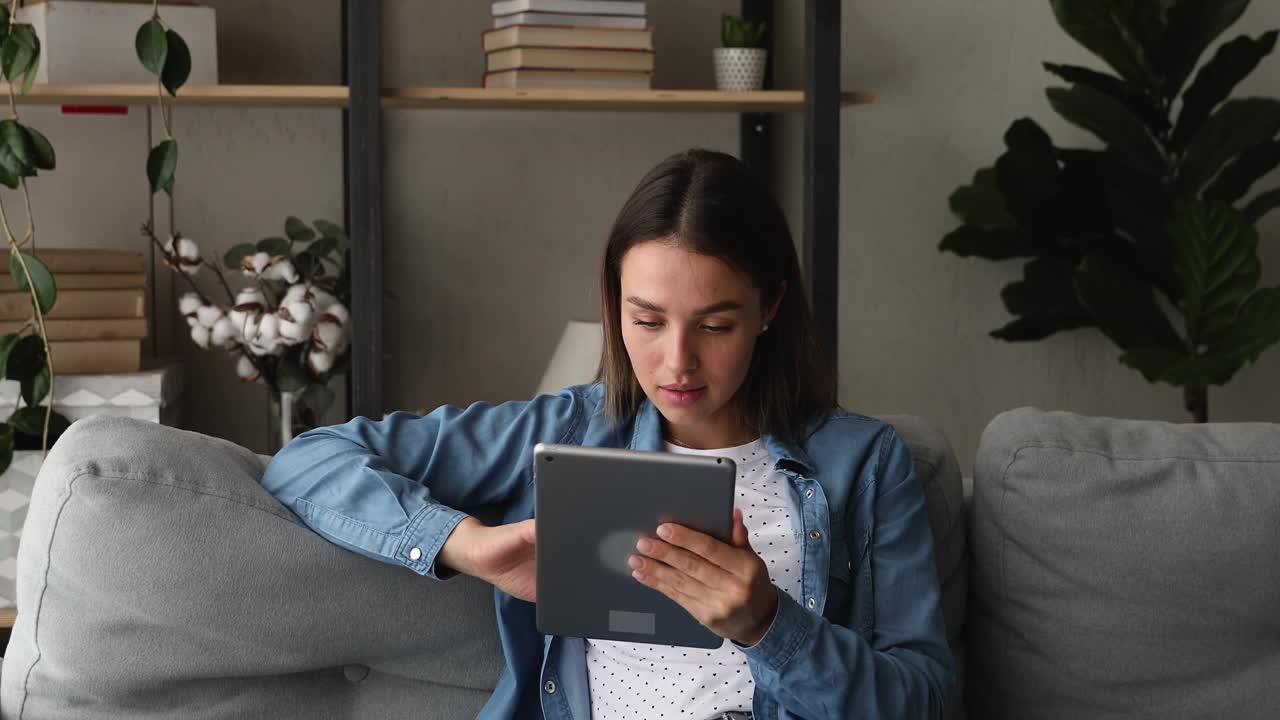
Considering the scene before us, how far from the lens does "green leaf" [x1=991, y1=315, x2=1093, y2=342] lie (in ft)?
9.55

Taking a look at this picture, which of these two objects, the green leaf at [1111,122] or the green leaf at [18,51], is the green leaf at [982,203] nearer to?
the green leaf at [1111,122]

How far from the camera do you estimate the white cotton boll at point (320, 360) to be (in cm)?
240

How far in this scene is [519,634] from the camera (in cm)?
139

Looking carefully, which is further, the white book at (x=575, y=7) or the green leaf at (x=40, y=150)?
the white book at (x=575, y=7)

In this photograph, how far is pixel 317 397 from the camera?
96.0 inches

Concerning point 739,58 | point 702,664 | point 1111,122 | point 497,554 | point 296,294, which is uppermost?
point 739,58

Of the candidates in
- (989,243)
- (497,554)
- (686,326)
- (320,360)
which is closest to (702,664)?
(497,554)

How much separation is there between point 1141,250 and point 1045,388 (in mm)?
473

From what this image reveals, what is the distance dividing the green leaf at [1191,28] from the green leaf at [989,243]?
0.46 metres

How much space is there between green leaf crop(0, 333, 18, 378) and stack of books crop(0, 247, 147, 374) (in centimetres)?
11

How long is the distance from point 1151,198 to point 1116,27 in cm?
37

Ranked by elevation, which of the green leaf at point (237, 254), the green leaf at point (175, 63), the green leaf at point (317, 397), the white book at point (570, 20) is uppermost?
the white book at point (570, 20)

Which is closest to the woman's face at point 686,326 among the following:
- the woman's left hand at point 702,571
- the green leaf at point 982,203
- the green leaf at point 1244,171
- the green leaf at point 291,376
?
the woman's left hand at point 702,571

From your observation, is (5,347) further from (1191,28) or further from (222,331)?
(1191,28)
